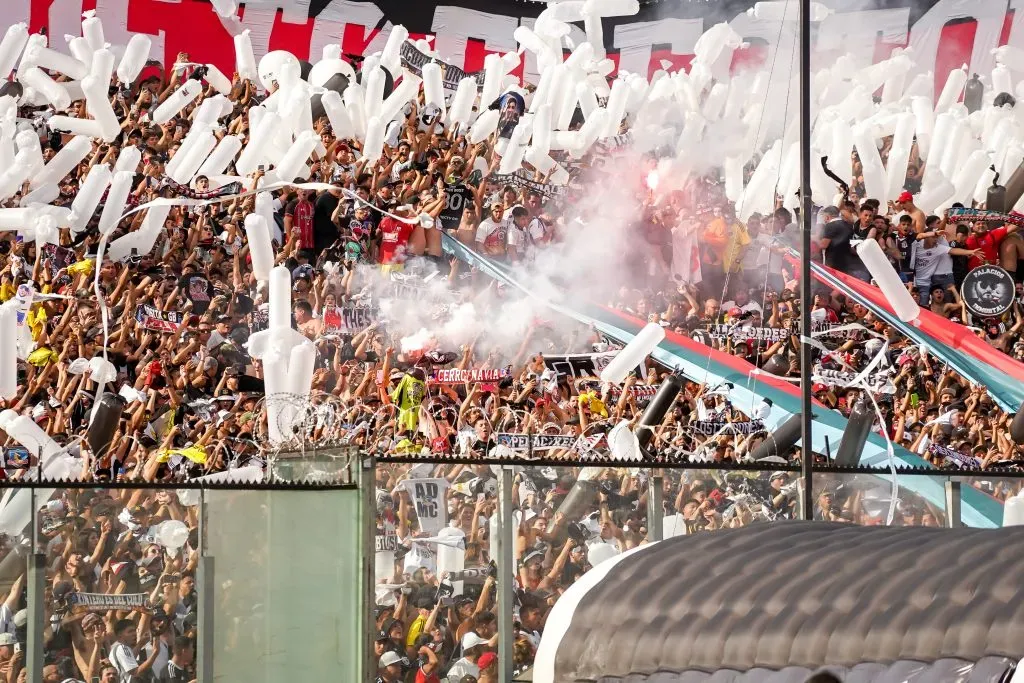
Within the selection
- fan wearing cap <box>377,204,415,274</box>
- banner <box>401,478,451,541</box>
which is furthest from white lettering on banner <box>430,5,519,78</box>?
banner <box>401,478,451,541</box>

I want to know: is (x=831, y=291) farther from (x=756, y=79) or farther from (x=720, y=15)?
(x=720, y=15)

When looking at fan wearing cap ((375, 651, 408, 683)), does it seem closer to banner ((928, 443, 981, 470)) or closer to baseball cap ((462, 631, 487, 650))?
baseball cap ((462, 631, 487, 650))

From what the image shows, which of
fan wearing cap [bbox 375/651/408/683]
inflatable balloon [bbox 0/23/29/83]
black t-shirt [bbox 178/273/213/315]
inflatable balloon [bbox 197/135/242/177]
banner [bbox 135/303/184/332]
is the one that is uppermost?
inflatable balloon [bbox 0/23/29/83]

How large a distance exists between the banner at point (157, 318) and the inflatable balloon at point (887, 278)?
17.8 ft

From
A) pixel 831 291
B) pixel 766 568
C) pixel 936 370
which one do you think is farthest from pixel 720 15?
pixel 766 568

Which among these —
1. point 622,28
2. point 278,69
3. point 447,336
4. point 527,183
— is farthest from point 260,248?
point 622,28

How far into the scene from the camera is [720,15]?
52.7ft

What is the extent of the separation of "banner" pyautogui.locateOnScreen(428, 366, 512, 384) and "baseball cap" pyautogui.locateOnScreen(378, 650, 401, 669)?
6.06m

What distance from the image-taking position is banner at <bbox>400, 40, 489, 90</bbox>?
45.3 ft

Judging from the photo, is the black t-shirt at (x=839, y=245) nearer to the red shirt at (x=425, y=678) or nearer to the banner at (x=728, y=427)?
the banner at (x=728, y=427)

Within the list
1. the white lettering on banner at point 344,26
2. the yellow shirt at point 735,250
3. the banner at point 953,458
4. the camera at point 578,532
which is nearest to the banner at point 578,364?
the yellow shirt at point 735,250

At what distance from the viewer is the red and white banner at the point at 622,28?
49.5 feet

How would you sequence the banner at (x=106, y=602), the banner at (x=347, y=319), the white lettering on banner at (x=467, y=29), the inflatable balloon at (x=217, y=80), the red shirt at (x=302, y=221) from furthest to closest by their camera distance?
1. the white lettering on banner at (x=467, y=29)
2. the inflatable balloon at (x=217, y=80)
3. the red shirt at (x=302, y=221)
4. the banner at (x=347, y=319)
5. the banner at (x=106, y=602)

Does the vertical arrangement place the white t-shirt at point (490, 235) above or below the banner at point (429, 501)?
above
